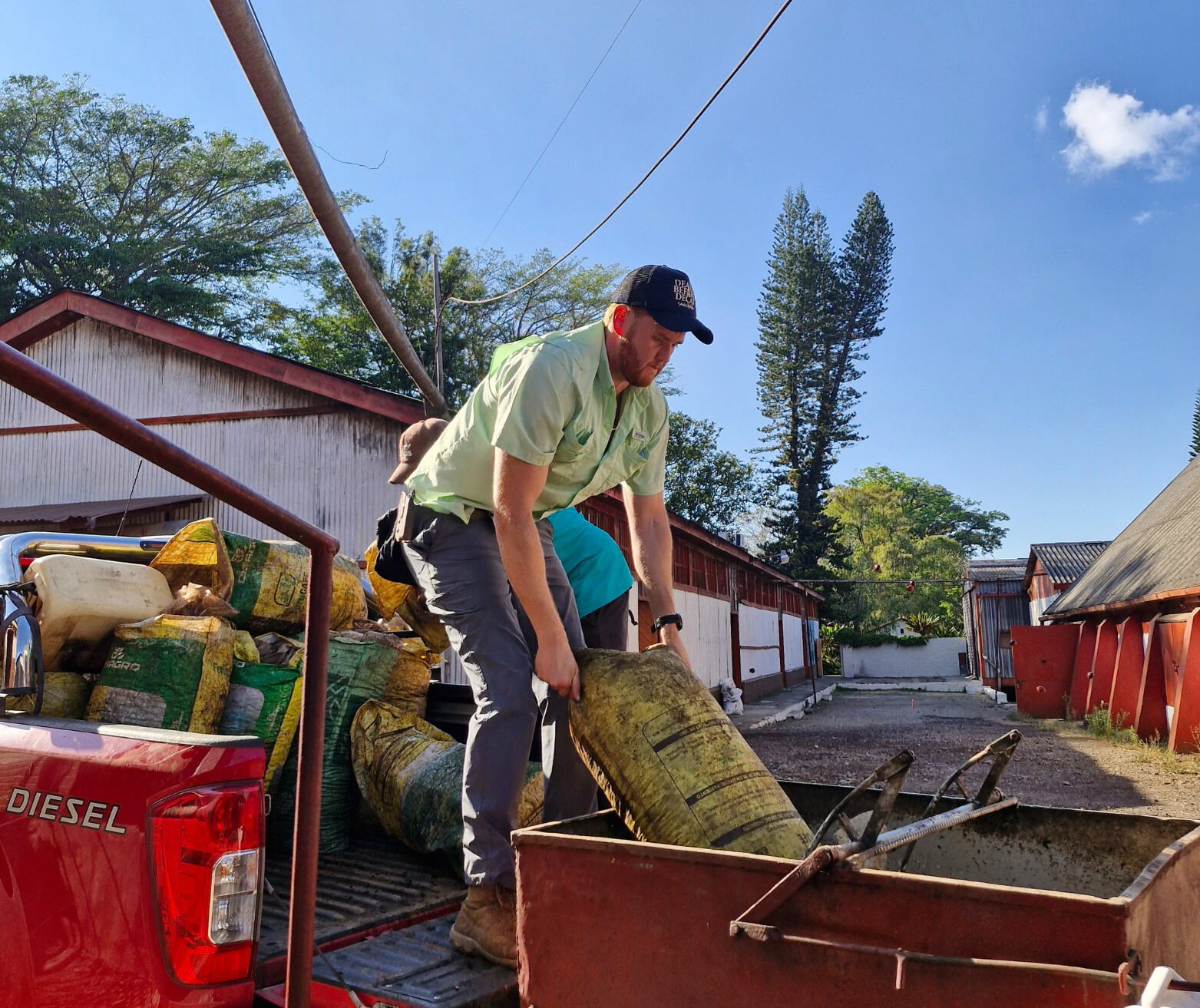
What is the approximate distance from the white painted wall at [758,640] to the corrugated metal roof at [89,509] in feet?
45.1

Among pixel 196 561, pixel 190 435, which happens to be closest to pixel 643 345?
pixel 196 561

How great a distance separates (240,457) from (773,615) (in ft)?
65.8

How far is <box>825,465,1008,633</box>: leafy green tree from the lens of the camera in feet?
196

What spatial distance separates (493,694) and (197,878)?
0.88 m

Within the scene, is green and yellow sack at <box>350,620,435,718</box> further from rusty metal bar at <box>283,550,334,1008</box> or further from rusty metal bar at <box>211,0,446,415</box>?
rusty metal bar at <box>211,0,446,415</box>

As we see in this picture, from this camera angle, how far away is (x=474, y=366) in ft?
108

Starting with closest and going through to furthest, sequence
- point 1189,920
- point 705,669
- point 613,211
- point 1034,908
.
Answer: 1. point 1034,908
2. point 1189,920
3. point 613,211
4. point 705,669

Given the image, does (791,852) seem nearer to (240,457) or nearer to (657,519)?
(657,519)

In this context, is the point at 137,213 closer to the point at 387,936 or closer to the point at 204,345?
the point at 204,345

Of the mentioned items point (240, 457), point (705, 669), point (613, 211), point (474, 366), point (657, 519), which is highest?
point (474, 366)

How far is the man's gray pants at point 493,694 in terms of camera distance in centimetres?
229

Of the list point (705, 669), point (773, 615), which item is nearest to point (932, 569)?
point (773, 615)

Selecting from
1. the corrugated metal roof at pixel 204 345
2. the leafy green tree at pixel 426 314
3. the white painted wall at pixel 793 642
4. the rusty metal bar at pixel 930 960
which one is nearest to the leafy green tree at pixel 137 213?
the leafy green tree at pixel 426 314

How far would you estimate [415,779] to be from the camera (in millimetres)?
3023
